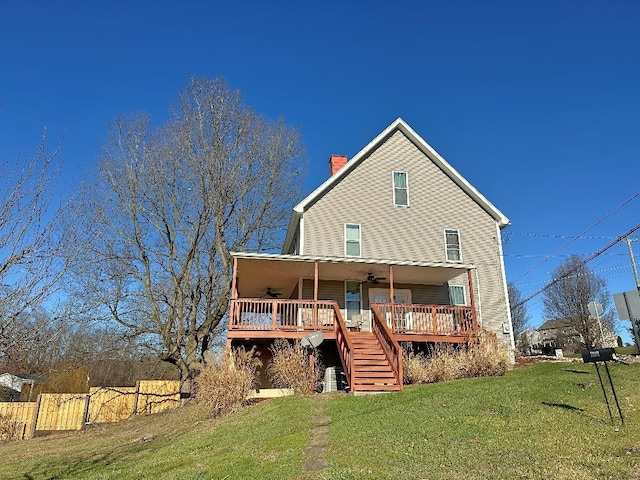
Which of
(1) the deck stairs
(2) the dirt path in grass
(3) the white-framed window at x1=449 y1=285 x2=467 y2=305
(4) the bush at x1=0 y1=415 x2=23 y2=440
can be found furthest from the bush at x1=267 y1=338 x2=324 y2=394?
(4) the bush at x1=0 y1=415 x2=23 y2=440

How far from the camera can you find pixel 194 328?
1870 centimetres

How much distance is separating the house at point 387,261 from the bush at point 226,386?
6.50 ft

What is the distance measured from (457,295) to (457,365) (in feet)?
18.5

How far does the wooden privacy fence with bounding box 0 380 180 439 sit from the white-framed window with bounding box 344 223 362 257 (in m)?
9.65

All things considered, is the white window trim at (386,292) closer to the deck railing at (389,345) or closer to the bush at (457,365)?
the deck railing at (389,345)

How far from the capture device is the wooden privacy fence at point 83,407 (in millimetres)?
16500

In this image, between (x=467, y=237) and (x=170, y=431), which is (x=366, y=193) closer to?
(x=467, y=237)

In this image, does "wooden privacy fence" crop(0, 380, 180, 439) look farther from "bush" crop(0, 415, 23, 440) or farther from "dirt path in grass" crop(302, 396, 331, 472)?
"dirt path in grass" crop(302, 396, 331, 472)

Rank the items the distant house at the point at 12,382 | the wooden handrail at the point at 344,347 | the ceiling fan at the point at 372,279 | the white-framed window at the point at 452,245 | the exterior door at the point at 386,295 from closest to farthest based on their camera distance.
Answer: the wooden handrail at the point at 344,347, the ceiling fan at the point at 372,279, the exterior door at the point at 386,295, the white-framed window at the point at 452,245, the distant house at the point at 12,382

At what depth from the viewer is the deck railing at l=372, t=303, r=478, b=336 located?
582 inches

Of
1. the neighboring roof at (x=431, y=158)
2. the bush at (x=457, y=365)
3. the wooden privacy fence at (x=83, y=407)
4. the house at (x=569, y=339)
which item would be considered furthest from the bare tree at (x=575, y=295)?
the wooden privacy fence at (x=83, y=407)

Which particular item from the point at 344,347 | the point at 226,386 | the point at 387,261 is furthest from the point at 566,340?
the point at 226,386

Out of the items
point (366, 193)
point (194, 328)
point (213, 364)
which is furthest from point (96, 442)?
point (366, 193)

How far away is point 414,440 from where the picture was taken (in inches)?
266
